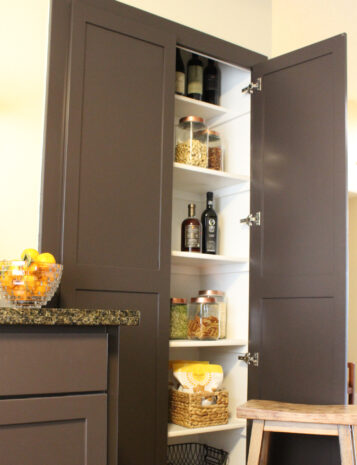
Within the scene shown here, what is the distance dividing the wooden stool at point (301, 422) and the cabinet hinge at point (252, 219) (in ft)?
2.80

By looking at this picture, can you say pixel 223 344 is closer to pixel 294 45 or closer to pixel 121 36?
pixel 121 36

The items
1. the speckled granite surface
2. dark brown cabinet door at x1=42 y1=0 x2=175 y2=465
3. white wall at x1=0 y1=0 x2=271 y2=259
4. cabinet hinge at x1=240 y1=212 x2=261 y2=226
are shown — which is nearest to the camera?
the speckled granite surface

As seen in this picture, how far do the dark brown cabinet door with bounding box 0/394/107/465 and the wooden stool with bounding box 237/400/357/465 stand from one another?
3.04 ft

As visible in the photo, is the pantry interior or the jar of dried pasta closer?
the pantry interior

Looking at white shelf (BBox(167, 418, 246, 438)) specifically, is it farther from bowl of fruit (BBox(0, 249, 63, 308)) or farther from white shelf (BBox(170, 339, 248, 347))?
bowl of fruit (BBox(0, 249, 63, 308))

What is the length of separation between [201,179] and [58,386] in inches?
64.4

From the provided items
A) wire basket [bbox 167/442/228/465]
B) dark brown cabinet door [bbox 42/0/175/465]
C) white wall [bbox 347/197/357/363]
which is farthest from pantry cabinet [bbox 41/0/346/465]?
white wall [bbox 347/197/357/363]

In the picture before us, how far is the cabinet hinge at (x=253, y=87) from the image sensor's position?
286 centimetres

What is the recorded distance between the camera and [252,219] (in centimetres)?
283

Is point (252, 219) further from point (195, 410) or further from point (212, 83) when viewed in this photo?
point (195, 410)

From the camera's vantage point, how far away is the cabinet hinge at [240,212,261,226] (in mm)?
2795

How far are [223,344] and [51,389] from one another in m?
1.37

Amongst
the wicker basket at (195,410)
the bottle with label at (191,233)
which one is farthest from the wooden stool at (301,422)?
the bottle with label at (191,233)

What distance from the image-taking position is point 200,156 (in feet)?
9.32
